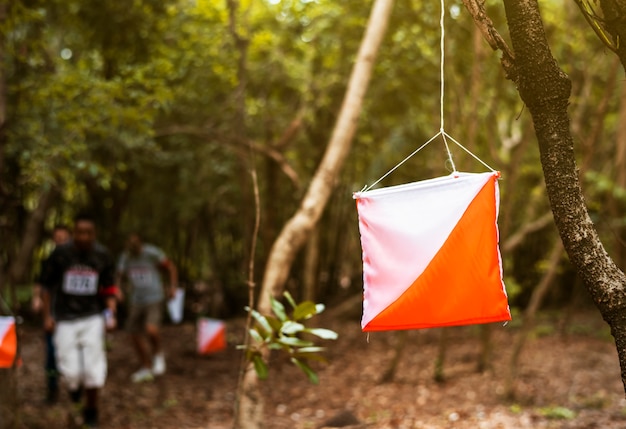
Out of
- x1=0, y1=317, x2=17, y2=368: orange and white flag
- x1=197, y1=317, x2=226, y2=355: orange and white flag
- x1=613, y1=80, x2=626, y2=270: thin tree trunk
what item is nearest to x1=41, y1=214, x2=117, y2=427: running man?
x1=0, y1=317, x2=17, y2=368: orange and white flag

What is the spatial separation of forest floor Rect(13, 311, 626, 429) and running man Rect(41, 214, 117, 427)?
1.94ft

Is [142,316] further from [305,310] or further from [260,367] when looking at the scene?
[305,310]

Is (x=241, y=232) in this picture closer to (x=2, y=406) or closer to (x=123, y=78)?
(x=123, y=78)

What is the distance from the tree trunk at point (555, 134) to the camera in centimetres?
254

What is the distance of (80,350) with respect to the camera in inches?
241

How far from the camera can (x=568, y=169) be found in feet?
8.45

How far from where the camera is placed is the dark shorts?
8562 mm

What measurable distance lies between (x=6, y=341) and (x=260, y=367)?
1758 millimetres

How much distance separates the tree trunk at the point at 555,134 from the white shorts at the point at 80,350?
185 inches

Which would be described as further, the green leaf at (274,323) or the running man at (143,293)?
the running man at (143,293)

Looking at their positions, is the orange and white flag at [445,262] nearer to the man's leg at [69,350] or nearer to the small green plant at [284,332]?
the small green plant at [284,332]

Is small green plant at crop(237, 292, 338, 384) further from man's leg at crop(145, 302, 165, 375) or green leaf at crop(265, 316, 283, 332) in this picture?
man's leg at crop(145, 302, 165, 375)

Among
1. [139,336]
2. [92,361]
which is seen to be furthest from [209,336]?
[92,361]

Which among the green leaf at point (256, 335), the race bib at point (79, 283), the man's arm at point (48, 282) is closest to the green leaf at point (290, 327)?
the green leaf at point (256, 335)
